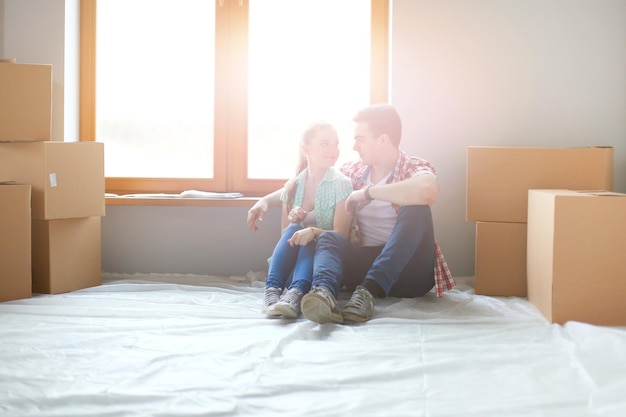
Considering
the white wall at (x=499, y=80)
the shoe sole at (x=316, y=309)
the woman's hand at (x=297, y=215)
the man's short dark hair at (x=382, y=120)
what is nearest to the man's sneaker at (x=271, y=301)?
the shoe sole at (x=316, y=309)

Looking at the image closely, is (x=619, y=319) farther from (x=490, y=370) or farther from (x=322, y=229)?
(x=322, y=229)

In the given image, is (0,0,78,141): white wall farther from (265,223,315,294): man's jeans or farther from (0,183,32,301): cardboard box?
(265,223,315,294): man's jeans

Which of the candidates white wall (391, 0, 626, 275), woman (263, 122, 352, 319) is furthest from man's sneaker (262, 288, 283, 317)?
white wall (391, 0, 626, 275)

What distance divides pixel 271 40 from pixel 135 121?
2.46ft

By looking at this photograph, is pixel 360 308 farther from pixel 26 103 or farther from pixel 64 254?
pixel 26 103

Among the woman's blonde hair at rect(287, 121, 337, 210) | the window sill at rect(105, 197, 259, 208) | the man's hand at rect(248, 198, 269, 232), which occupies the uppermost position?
the woman's blonde hair at rect(287, 121, 337, 210)

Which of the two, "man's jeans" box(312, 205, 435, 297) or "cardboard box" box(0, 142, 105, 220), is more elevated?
"cardboard box" box(0, 142, 105, 220)

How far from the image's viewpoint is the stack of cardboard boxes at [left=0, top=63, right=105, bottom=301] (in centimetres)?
245

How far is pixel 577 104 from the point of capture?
9.36ft

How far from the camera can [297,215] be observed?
8.14 feet

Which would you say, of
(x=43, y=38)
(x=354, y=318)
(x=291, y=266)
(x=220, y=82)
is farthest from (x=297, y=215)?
(x=43, y=38)

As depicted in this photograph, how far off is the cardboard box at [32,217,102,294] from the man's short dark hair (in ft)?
3.95

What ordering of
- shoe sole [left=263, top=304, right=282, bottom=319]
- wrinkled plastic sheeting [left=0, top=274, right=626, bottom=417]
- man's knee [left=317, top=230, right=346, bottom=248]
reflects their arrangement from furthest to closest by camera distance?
man's knee [left=317, top=230, right=346, bottom=248]
shoe sole [left=263, top=304, right=282, bottom=319]
wrinkled plastic sheeting [left=0, top=274, right=626, bottom=417]

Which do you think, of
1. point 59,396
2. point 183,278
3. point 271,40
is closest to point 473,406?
point 59,396
